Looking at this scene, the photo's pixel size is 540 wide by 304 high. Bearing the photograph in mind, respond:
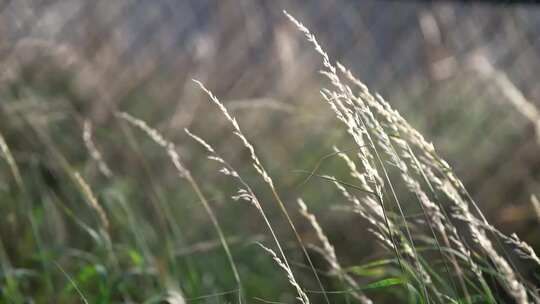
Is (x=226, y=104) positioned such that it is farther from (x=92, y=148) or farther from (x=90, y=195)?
(x=90, y=195)

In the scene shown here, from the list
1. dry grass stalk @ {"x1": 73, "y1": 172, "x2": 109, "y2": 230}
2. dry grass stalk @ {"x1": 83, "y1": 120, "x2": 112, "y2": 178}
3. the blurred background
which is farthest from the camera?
the blurred background

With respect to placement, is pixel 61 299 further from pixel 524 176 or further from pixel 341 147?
pixel 524 176

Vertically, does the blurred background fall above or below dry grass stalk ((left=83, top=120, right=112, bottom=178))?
above

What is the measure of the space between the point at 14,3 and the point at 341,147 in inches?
66.1

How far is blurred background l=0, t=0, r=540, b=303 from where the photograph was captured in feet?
8.79

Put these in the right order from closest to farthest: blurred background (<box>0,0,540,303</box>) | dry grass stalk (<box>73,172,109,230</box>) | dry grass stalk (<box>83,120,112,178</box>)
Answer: dry grass stalk (<box>73,172,109,230</box>)
dry grass stalk (<box>83,120,112,178</box>)
blurred background (<box>0,0,540,303</box>)

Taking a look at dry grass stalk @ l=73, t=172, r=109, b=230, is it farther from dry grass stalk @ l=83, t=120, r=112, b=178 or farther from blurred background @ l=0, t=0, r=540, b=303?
blurred background @ l=0, t=0, r=540, b=303

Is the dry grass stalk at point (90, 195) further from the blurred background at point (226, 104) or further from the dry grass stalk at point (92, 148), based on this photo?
the blurred background at point (226, 104)

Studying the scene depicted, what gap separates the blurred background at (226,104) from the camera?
2.68 meters

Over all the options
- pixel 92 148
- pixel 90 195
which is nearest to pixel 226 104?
pixel 92 148

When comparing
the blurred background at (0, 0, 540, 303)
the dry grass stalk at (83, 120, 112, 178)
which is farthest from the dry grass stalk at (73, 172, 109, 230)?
the blurred background at (0, 0, 540, 303)

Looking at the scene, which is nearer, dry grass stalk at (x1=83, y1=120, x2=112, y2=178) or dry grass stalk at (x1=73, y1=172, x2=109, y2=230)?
dry grass stalk at (x1=73, y1=172, x2=109, y2=230)

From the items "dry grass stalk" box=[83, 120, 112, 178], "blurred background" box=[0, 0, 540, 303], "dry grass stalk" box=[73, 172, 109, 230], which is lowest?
"dry grass stalk" box=[73, 172, 109, 230]

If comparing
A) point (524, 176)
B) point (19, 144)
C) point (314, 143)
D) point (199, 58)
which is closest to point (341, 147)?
point (314, 143)
